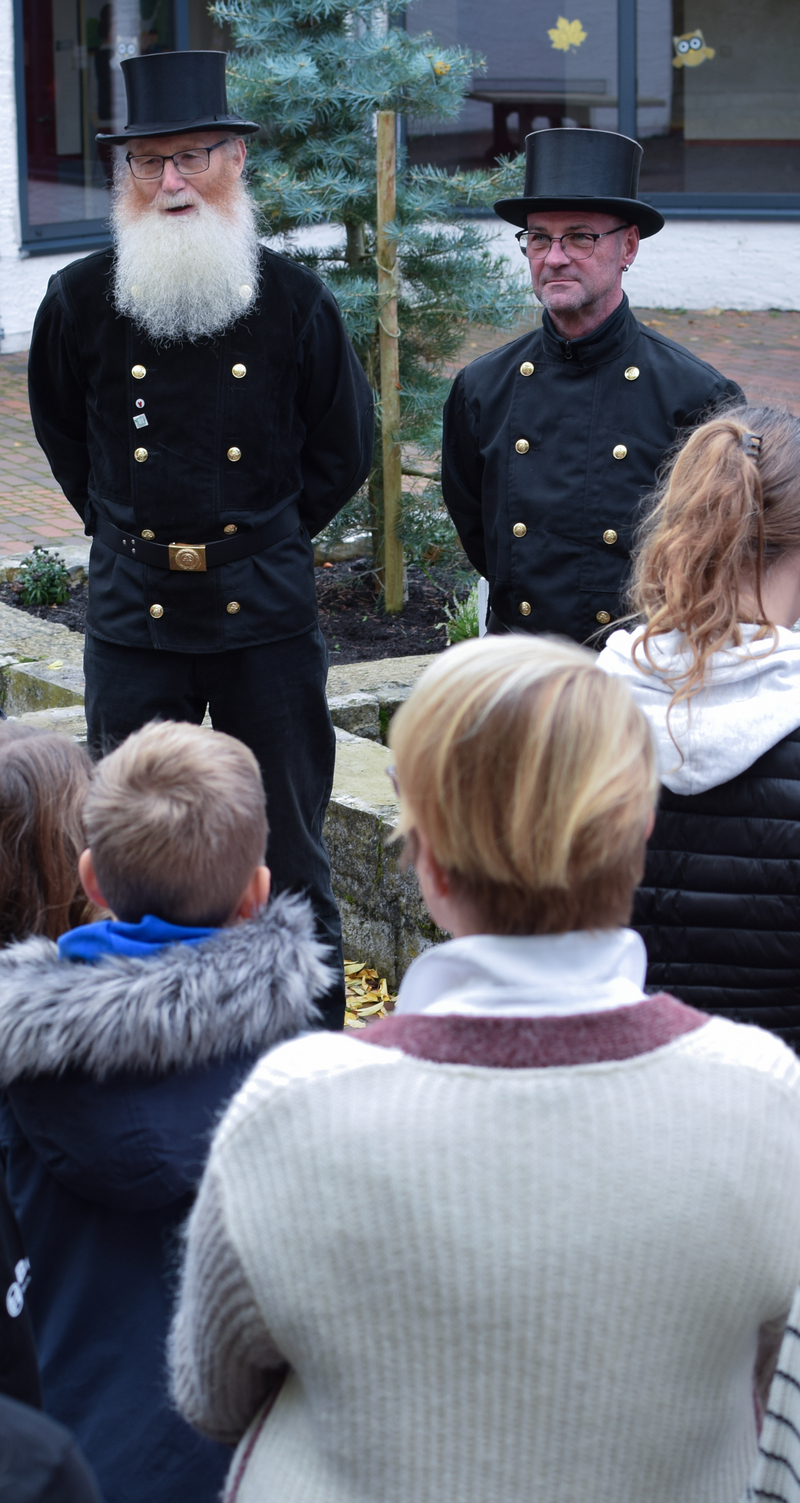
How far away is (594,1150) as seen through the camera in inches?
45.8

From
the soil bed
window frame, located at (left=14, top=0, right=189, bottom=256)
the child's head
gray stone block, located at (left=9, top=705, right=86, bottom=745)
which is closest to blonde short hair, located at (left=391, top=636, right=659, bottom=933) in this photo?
the child's head

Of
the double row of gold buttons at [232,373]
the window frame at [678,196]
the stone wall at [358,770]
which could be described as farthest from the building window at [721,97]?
the double row of gold buttons at [232,373]

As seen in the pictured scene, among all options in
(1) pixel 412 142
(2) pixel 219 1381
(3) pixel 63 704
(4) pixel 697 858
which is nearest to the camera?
(2) pixel 219 1381

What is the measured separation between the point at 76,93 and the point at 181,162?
30.2 ft

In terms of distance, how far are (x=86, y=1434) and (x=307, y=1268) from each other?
2.28 feet

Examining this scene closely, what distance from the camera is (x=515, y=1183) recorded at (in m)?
1.15

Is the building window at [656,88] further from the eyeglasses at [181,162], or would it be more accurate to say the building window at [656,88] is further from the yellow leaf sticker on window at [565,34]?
the eyeglasses at [181,162]

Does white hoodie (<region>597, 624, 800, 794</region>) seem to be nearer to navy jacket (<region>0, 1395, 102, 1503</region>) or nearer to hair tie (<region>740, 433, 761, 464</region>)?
hair tie (<region>740, 433, 761, 464</region>)

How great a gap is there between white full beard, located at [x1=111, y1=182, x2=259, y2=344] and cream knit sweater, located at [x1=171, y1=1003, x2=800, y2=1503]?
93.0 inches

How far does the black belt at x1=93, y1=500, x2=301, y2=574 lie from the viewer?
10.7ft

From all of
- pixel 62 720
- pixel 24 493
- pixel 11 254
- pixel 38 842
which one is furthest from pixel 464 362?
pixel 38 842

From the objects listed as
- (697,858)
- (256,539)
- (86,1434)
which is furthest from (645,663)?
(256,539)

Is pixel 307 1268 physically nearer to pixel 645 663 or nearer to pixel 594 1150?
pixel 594 1150

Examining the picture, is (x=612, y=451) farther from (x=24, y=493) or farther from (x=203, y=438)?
(x=24, y=493)
